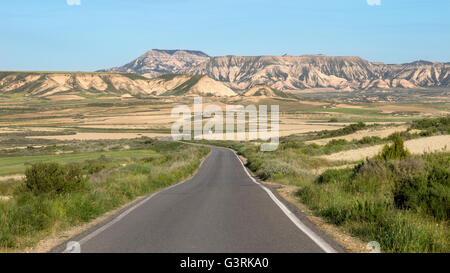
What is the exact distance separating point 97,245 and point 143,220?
9.02ft

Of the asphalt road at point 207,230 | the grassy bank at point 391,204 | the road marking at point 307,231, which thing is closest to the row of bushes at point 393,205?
the grassy bank at point 391,204

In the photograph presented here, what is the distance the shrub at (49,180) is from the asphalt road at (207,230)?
7.99ft

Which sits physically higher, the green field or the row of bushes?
the row of bushes

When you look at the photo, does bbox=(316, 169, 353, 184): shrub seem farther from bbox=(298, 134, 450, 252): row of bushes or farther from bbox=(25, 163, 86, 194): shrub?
bbox=(25, 163, 86, 194): shrub

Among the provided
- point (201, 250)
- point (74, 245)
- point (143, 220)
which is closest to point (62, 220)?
point (143, 220)

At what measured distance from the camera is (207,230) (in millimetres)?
9422

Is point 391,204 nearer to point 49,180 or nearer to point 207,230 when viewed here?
point 207,230

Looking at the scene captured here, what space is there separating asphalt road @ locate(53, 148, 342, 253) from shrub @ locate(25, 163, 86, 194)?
2.44 meters

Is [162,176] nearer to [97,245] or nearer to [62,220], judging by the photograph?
[62,220]

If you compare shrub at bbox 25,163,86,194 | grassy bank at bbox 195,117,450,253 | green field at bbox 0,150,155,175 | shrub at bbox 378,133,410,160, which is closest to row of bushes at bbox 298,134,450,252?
grassy bank at bbox 195,117,450,253

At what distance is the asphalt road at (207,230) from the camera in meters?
7.90

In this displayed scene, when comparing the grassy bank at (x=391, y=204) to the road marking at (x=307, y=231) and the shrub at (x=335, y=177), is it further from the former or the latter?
the road marking at (x=307, y=231)

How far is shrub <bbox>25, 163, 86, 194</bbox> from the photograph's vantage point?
1398cm

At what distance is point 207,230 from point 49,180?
6.97 m
